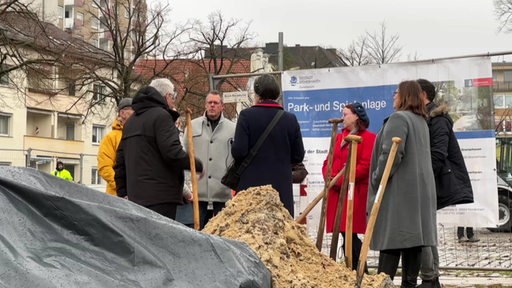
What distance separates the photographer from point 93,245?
267cm

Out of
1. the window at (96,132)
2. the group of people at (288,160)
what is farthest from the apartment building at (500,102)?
the window at (96,132)

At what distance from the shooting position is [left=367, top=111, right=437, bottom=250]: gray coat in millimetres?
5566

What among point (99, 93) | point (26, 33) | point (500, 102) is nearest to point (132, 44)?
point (99, 93)

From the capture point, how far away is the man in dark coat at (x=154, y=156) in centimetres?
525

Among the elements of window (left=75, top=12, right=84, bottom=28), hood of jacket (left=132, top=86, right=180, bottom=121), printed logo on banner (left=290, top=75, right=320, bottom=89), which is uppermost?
window (left=75, top=12, right=84, bottom=28)

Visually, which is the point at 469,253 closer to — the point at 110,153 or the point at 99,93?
the point at 110,153

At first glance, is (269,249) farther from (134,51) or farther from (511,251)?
(134,51)

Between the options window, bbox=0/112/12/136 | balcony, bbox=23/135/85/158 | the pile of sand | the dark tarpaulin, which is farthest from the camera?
balcony, bbox=23/135/85/158

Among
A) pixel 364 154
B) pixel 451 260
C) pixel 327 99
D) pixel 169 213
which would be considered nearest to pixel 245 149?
pixel 169 213

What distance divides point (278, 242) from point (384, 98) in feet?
15.8

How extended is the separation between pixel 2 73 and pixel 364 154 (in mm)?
16691

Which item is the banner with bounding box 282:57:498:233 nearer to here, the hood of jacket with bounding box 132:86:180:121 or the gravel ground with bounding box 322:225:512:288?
the gravel ground with bounding box 322:225:512:288

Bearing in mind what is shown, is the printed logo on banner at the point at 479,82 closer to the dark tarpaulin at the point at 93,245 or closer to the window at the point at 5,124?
the dark tarpaulin at the point at 93,245

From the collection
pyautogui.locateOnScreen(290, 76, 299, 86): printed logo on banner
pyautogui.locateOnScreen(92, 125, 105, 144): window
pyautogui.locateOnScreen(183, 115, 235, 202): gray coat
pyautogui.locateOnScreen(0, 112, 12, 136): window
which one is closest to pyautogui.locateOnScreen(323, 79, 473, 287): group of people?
pyautogui.locateOnScreen(183, 115, 235, 202): gray coat
